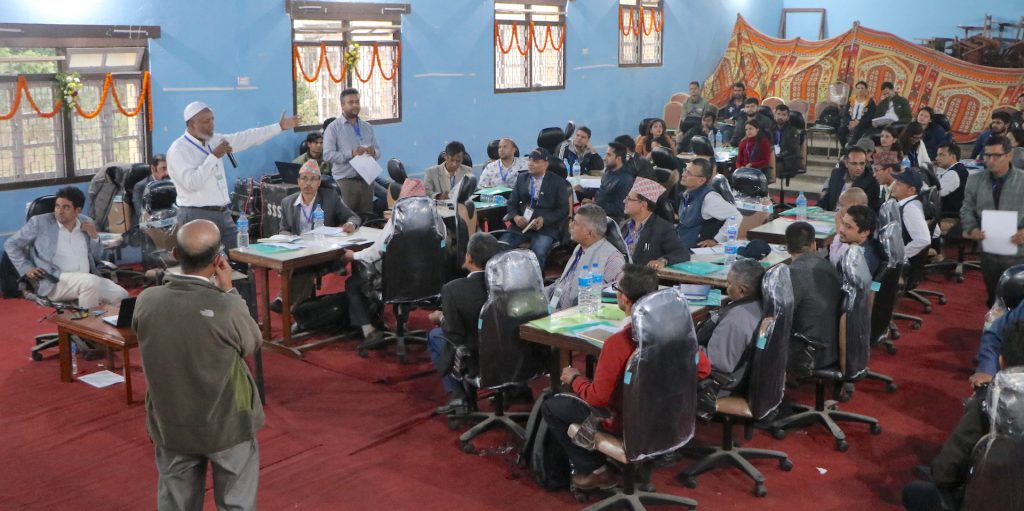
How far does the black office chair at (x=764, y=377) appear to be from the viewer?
187 inches

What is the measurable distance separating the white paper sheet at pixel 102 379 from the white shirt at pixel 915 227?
216 inches

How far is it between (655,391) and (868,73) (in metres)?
13.9

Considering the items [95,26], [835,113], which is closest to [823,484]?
[95,26]

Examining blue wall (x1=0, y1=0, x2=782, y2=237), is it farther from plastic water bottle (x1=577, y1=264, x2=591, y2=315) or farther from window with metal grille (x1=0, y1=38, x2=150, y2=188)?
plastic water bottle (x1=577, y1=264, x2=591, y2=315)

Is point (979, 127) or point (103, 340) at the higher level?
point (979, 127)

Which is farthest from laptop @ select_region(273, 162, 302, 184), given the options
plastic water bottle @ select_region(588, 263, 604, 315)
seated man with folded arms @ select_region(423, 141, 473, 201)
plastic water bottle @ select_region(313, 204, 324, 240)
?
plastic water bottle @ select_region(588, 263, 604, 315)

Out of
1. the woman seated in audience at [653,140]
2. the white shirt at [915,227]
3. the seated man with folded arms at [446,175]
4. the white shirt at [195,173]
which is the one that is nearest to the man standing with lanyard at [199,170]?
the white shirt at [195,173]

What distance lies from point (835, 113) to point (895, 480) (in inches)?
439

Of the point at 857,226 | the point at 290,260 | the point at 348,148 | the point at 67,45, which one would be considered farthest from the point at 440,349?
the point at 67,45

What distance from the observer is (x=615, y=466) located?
4.67m

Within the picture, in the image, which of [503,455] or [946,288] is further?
[946,288]

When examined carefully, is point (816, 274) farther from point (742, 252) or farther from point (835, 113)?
point (835, 113)

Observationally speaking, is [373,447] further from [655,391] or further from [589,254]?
[655,391]

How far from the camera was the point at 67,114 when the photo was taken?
30.5 ft
